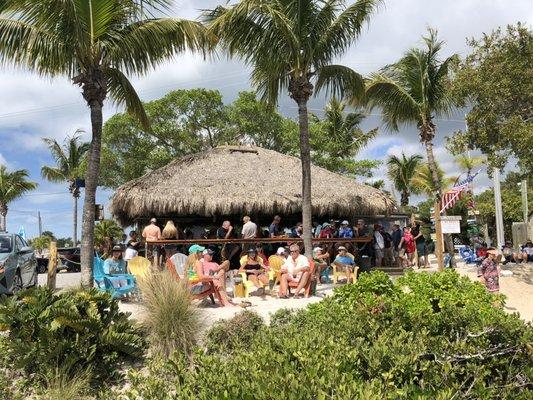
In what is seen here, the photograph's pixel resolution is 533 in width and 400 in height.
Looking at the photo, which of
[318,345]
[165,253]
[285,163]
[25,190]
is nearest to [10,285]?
[165,253]

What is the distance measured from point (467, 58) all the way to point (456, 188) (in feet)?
12.5

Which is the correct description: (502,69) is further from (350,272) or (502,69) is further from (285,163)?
(285,163)

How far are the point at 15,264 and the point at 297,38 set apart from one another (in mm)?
7224

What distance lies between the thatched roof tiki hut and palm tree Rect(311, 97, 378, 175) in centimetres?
786

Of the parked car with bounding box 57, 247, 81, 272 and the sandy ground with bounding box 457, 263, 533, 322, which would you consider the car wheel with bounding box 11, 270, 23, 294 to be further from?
the parked car with bounding box 57, 247, 81, 272

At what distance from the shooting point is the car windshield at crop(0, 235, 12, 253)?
1041 centimetres

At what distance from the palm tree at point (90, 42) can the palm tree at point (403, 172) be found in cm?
2219

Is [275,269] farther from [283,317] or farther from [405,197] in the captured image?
[405,197]

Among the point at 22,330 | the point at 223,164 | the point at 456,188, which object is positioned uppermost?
the point at 223,164

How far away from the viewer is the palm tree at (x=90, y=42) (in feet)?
32.1

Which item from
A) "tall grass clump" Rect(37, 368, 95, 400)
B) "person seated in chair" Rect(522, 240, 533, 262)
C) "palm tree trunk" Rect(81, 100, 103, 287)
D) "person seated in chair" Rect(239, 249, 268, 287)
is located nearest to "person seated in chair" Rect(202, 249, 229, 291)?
"person seated in chair" Rect(239, 249, 268, 287)

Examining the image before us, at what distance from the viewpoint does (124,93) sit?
12.1m

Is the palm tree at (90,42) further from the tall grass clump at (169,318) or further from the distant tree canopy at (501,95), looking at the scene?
the distant tree canopy at (501,95)

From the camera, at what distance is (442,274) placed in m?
6.98
